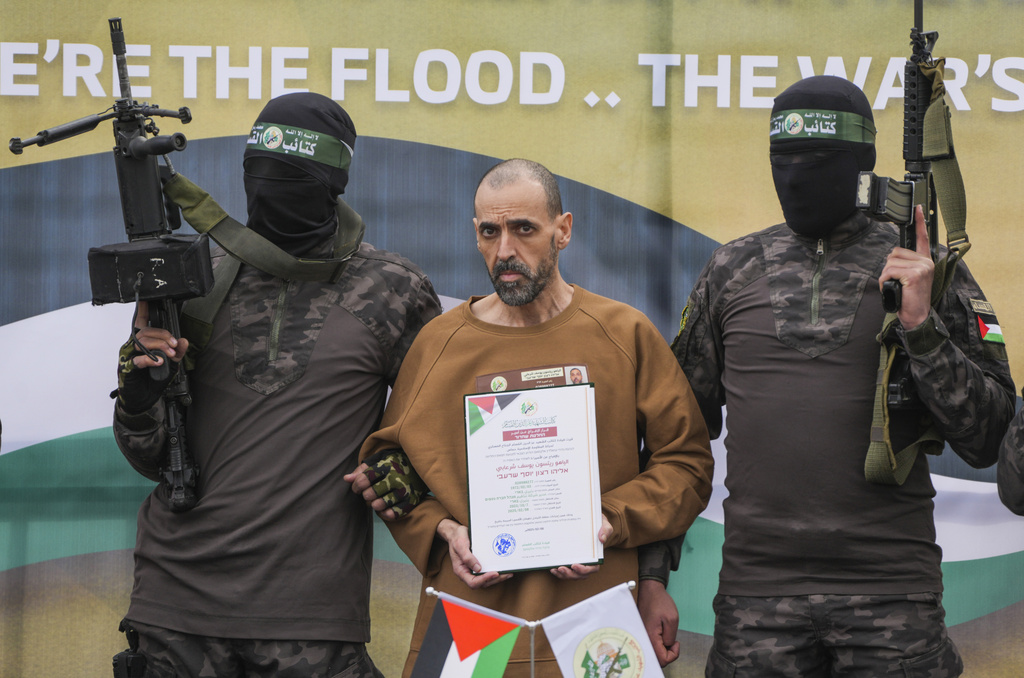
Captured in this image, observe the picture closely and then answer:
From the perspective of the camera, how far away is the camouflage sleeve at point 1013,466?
7.88 ft

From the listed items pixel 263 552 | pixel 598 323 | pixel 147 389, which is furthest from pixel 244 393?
pixel 598 323

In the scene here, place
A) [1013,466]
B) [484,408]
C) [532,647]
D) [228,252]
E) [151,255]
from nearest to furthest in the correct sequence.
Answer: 1. [532,647]
2. [1013,466]
3. [484,408]
4. [151,255]
5. [228,252]

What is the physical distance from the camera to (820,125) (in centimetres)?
271

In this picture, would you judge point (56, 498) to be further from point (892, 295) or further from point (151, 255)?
point (892, 295)

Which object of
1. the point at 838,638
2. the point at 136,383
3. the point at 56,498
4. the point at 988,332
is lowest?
the point at 838,638

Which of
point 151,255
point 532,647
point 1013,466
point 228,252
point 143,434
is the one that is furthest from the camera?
point 228,252

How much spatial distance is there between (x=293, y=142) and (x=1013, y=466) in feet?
6.68

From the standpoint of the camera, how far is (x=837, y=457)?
2.63 m

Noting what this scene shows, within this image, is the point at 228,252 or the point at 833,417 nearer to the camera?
the point at 833,417

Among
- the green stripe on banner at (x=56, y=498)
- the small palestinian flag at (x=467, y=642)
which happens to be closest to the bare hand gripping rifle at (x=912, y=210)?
the small palestinian flag at (x=467, y=642)

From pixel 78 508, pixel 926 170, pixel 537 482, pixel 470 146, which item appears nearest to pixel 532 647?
pixel 537 482

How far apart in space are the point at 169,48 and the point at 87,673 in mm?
2361

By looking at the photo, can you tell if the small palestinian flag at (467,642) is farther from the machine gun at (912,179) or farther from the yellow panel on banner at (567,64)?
the yellow panel on banner at (567,64)

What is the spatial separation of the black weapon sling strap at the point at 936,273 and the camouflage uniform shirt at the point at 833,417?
0.21 feet
